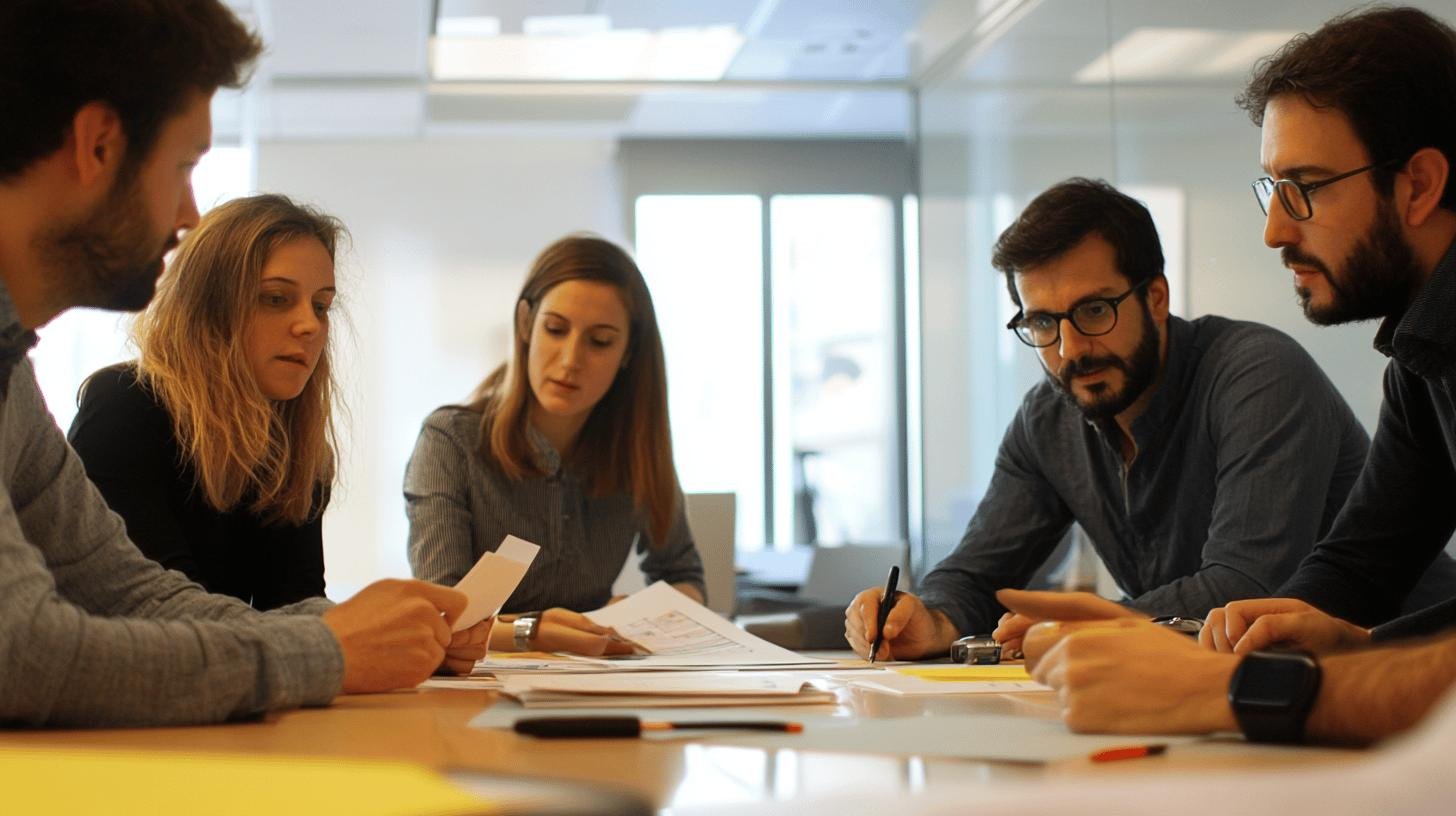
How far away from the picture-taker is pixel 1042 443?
2793 mm

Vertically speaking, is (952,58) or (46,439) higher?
(952,58)

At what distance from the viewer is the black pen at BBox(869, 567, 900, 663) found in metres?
2.20

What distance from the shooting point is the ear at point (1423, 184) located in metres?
2.01

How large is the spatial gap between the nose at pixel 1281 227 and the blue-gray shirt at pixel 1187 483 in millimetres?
343

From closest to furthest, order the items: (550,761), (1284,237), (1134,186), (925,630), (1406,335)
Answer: (550,761) → (1406,335) → (1284,237) → (925,630) → (1134,186)

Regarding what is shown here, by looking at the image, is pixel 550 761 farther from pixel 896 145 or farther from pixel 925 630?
pixel 896 145

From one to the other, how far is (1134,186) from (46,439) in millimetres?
4415

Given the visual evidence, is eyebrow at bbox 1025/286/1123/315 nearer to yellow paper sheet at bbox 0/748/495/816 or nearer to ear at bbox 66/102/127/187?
ear at bbox 66/102/127/187

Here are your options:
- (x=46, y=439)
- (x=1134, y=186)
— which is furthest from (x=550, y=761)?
(x=1134, y=186)

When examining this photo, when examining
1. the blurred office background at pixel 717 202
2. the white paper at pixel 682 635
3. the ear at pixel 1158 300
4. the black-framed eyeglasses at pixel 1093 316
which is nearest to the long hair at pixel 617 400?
the white paper at pixel 682 635

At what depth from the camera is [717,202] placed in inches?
372

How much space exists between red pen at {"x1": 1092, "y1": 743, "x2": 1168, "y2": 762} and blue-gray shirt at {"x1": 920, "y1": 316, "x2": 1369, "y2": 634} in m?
1.18

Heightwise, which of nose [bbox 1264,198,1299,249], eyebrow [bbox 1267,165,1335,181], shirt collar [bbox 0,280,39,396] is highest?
eyebrow [bbox 1267,165,1335,181]

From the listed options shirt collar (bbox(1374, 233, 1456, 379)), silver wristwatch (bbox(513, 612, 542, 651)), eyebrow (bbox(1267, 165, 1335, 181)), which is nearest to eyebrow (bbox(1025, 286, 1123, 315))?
eyebrow (bbox(1267, 165, 1335, 181))
